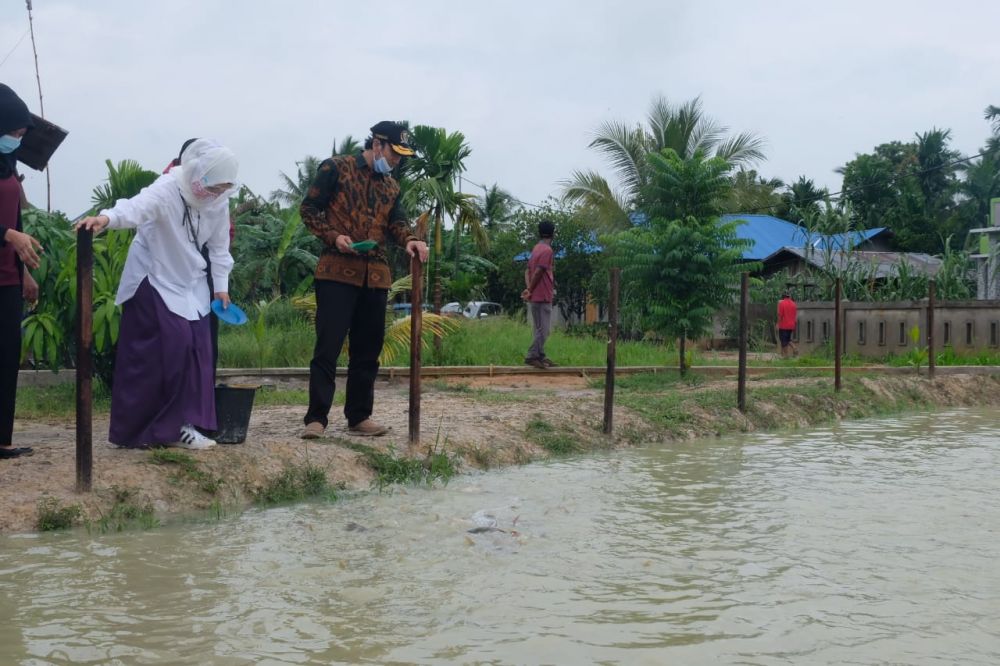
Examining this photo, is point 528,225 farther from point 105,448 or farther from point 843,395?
point 105,448

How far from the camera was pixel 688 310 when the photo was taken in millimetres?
12664

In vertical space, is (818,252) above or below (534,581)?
above

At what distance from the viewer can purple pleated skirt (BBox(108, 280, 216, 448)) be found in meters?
5.50

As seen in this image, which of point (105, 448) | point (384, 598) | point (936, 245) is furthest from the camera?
point (936, 245)

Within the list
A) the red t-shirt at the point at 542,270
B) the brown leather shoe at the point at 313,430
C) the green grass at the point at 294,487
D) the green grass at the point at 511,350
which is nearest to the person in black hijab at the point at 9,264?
the green grass at the point at 294,487

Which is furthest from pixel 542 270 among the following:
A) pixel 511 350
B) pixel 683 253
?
pixel 511 350

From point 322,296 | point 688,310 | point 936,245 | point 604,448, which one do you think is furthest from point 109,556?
point 936,245

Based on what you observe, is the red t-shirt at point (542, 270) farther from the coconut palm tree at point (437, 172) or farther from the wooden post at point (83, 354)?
the wooden post at point (83, 354)

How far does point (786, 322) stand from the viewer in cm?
1898

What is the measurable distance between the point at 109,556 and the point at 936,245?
38029mm

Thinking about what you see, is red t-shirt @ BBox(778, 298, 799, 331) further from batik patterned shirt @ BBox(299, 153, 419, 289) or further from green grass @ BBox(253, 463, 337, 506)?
green grass @ BBox(253, 463, 337, 506)

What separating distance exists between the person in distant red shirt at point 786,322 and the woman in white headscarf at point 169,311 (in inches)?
580

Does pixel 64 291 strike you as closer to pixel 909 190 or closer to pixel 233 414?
pixel 233 414

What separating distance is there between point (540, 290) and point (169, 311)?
6.98 meters
